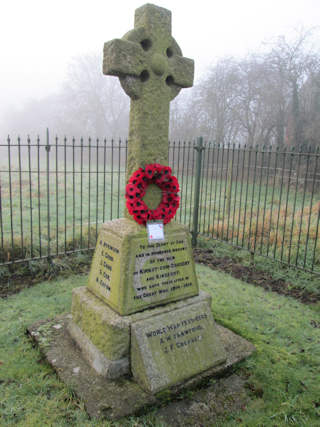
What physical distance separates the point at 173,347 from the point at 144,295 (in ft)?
1.59

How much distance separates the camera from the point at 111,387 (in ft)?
8.46

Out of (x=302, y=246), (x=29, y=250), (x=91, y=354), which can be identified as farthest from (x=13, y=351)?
(x=302, y=246)

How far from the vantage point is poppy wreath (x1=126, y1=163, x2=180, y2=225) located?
2805 millimetres

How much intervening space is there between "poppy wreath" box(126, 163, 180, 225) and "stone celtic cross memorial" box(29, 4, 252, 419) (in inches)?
0.5

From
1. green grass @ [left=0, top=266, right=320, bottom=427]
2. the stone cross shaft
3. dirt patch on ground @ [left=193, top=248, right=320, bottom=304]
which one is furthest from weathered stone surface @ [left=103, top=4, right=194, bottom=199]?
dirt patch on ground @ [left=193, top=248, right=320, bottom=304]

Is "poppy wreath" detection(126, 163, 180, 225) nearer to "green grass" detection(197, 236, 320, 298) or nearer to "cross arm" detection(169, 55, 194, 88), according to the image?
"cross arm" detection(169, 55, 194, 88)

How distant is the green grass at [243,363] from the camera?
2.42m

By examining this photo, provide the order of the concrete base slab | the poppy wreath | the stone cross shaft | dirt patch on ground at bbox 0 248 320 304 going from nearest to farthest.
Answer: the concrete base slab, the stone cross shaft, the poppy wreath, dirt patch on ground at bbox 0 248 320 304

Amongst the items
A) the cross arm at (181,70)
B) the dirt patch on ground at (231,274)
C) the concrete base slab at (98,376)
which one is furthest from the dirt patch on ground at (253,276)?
the cross arm at (181,70)

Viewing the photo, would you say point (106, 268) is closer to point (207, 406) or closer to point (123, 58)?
point (207, 406)

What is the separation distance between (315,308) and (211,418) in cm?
252

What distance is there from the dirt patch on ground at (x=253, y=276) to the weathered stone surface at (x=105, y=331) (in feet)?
7.26

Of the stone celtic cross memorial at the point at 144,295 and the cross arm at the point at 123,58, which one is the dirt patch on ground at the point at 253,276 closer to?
the stone celtic cross memorial at the point at 144,295

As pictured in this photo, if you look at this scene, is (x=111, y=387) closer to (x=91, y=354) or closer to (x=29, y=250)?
(x=91, y=354)
